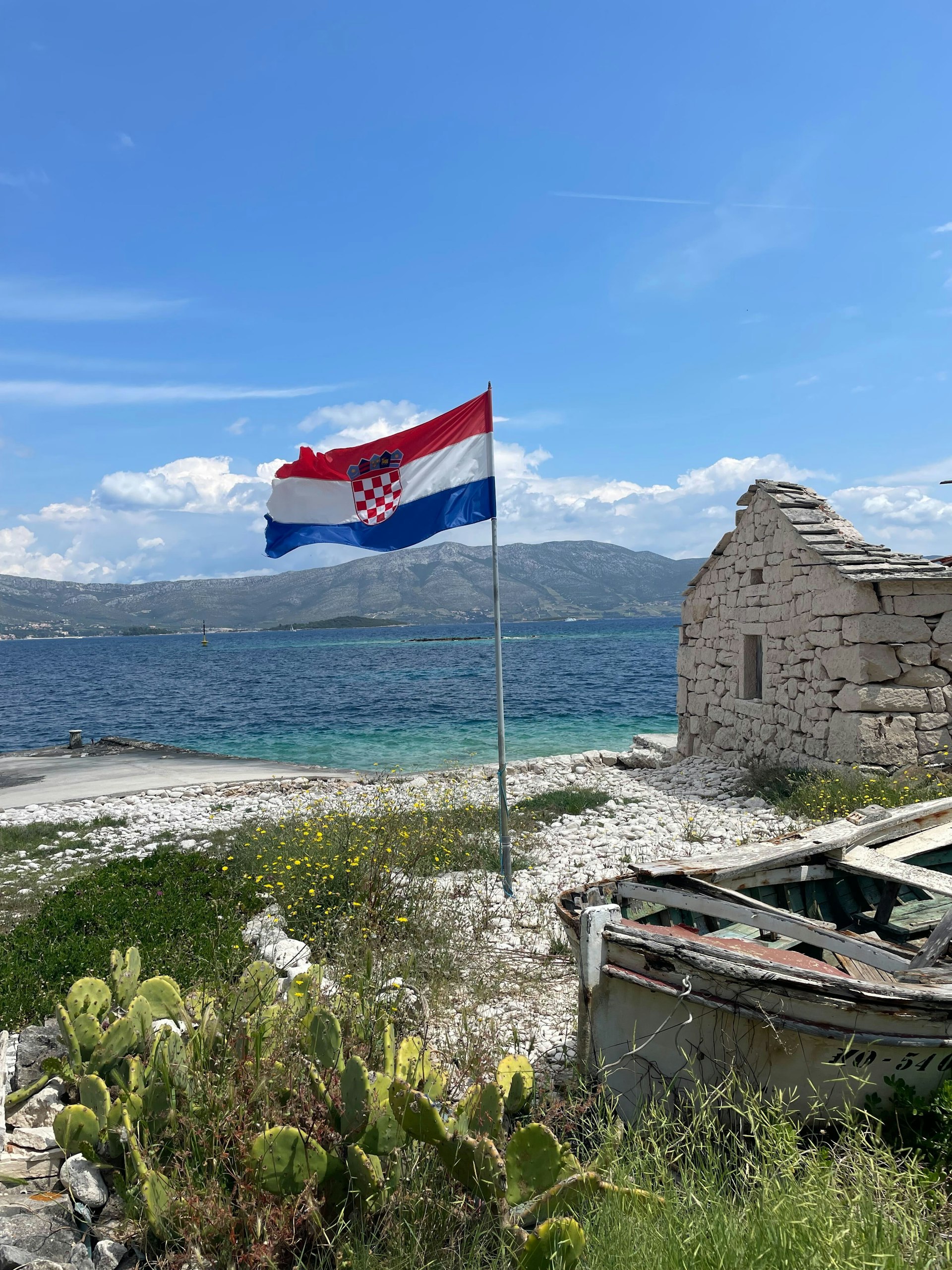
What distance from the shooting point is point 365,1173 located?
9.64 ft

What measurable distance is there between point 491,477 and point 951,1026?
598 centimetres

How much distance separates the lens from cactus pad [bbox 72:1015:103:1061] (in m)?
3.85

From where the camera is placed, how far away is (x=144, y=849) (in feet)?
34.3

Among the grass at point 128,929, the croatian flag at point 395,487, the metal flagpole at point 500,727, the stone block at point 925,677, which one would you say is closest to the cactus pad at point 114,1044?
the grass at point 128,929

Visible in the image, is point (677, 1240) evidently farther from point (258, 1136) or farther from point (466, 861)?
point (466, 861)

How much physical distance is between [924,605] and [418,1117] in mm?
9770

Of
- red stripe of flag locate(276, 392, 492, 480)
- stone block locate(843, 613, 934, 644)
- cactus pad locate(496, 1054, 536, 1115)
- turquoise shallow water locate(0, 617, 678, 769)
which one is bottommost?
turquoise shallow water locate(0, 617, 678, 769)

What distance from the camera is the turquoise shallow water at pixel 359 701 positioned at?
2444 cm

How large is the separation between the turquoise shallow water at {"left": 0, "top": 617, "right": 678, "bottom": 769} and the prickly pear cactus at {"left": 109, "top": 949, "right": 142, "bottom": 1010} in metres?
14.8

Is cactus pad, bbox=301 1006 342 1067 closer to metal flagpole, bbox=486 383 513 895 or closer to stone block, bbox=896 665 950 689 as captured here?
metal flagpole, bbox=486 383 513 895

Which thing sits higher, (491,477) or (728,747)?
(491,477)

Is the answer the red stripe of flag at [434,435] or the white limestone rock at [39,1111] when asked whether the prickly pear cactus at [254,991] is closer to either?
the white limestone rock at [39,1111]

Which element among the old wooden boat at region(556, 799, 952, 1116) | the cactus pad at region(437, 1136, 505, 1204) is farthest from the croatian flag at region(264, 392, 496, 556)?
the cactus pad at region(437, 1136, 505, 1204)

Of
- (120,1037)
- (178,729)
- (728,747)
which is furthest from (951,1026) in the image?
(178,729)
